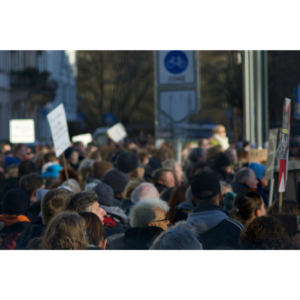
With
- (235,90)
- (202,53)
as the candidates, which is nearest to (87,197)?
(235,90)

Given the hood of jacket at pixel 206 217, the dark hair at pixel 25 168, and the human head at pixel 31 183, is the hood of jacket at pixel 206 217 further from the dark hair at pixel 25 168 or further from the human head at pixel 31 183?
the dark hair at pixel 25 168

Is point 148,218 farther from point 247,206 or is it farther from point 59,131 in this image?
point 59,131

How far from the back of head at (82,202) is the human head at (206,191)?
0.84 m

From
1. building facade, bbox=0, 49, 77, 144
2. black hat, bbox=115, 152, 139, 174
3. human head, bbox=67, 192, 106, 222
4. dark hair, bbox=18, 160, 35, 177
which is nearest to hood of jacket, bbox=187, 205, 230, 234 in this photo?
human head, bbox=67, 192, 106, 222

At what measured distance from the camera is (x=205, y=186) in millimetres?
4941

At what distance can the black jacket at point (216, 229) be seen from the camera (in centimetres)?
447

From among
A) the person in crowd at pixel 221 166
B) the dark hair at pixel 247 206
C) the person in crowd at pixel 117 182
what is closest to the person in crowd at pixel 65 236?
the dark hair at pixel 247 206

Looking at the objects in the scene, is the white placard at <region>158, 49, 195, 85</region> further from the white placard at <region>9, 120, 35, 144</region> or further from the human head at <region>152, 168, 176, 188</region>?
the white placard at <region>9, 120, 35, 144</region>

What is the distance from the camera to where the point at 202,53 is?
45.7m

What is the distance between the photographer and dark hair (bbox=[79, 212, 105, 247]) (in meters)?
4.05

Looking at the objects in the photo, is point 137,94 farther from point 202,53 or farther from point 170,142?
point 170,142

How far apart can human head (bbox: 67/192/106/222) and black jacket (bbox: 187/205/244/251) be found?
0.82m

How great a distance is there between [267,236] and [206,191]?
1059 mm
